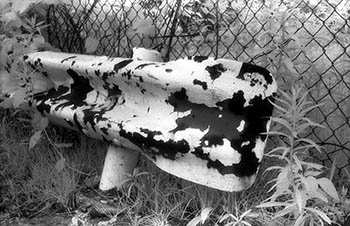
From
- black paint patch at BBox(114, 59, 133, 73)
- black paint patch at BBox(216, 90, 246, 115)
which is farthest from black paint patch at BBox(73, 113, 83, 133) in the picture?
black paint patch at BBox(216, 90, 246, 115)

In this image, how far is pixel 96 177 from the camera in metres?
2.92

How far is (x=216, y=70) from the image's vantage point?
222 cm

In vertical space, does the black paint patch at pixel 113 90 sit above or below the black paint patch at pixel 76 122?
above

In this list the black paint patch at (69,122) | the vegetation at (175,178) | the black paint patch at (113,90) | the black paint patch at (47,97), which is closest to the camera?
the vegetation at (175,178)

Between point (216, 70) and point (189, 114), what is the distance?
0.24 meters

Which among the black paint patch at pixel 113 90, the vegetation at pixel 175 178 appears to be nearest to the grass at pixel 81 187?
the vegetation at pixel 175 178

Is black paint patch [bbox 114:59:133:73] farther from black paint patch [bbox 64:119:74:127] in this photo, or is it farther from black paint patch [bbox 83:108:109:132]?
black paint patch [bbox 64:119:74:127]

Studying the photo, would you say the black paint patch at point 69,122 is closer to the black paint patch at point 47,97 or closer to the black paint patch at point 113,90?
the black paint patch at point 47,97

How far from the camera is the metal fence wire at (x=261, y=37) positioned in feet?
8.03

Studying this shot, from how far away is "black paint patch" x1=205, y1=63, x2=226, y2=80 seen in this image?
221 centimetres

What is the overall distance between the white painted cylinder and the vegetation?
0.18 feet

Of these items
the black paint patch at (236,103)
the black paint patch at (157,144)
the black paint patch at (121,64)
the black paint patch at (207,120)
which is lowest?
the black paint patch at (157,144)

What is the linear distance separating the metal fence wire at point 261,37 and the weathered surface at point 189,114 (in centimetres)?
33

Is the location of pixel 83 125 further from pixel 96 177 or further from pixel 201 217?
pixel 201 217
